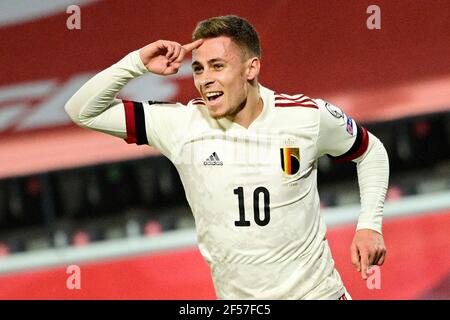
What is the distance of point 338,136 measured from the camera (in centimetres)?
256

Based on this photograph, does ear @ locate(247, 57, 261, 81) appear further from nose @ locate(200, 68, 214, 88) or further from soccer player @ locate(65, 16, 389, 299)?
nose @ locate(200, 68, 214, 88)

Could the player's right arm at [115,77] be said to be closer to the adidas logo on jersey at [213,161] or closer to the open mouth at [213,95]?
the open mouth at [213,95]

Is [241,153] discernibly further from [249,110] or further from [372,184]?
[372,184]

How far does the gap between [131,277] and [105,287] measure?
119 mm

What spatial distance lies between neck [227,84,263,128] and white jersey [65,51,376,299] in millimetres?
17

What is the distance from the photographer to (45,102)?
12.5ft

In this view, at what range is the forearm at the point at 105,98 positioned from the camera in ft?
7.80

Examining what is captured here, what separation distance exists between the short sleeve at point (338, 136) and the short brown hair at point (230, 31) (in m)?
0.26

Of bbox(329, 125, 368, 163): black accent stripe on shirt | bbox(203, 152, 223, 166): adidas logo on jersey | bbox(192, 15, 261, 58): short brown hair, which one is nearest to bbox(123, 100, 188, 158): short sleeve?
bbox(203, 152, 223, 166): adidas logo on jersey

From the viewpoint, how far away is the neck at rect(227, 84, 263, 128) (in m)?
2.48

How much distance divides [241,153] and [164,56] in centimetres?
34

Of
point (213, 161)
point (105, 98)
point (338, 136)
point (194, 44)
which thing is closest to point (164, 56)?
point (194, 44)
